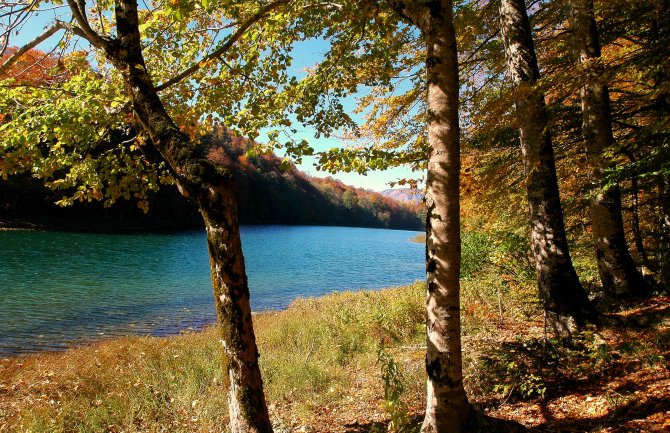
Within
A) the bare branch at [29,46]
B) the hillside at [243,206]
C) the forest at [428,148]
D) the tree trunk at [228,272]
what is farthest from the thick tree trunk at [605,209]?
the bare branch at [29,46]

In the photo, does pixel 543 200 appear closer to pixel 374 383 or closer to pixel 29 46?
pixel 374 383

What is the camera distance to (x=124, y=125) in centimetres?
505

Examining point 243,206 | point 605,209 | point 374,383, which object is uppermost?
point 243,206

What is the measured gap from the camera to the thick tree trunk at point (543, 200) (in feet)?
17.9

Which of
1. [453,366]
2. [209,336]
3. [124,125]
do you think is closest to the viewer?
[453,366]

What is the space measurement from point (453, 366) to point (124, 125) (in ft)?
15.9

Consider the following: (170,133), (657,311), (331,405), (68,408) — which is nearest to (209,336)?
(68,408)

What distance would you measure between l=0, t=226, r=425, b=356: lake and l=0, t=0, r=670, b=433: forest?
29.1ft

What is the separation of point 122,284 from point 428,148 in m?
20.1

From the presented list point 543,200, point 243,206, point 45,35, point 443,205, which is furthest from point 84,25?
point 243,206

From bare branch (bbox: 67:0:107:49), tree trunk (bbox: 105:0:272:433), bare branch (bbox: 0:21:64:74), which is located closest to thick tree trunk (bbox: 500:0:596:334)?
tree trunk (bbox: 105:0:272:433)

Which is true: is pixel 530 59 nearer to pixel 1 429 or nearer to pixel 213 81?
pixel 213 81

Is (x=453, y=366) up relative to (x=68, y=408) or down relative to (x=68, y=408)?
up

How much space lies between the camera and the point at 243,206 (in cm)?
9000
